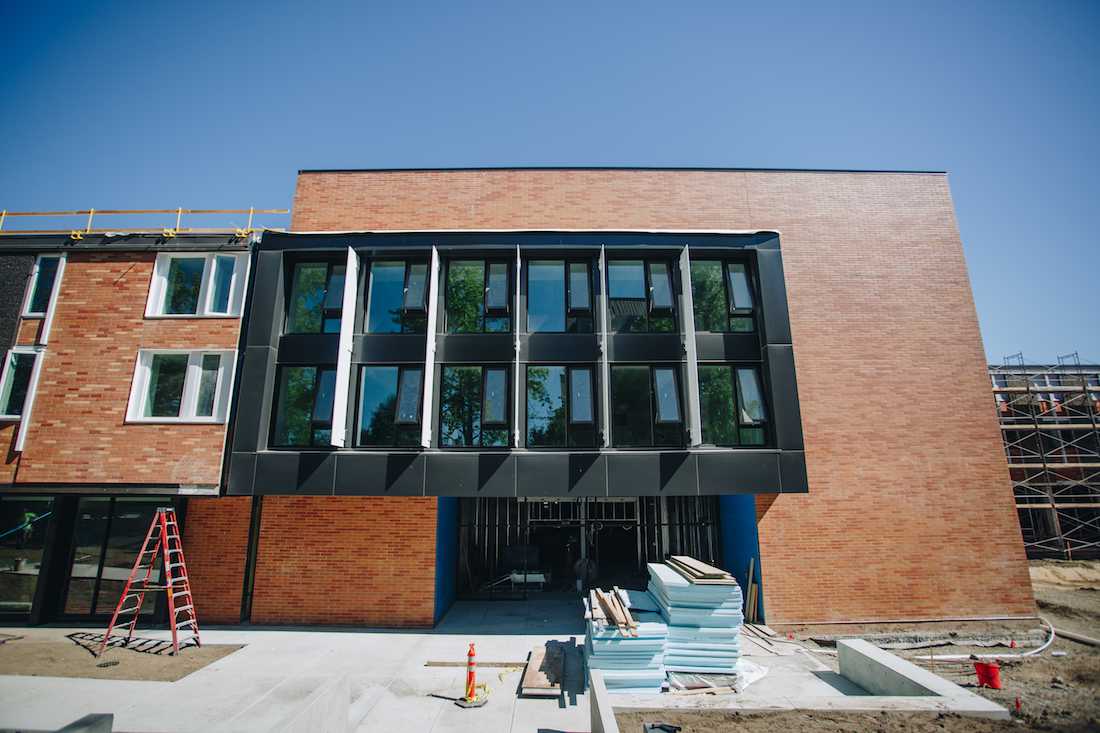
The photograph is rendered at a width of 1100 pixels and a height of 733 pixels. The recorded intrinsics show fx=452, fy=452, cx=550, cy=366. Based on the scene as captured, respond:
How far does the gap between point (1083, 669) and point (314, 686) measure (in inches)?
601

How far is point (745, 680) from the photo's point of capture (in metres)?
8.37

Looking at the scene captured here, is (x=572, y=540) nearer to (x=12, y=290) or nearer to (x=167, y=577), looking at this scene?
(x=167, y=577)

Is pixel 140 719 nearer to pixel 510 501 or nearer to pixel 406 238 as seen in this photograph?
pixel 510 501

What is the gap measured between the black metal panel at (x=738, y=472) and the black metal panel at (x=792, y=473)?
132 millimetres

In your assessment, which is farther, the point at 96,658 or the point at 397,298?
the point at 397,298

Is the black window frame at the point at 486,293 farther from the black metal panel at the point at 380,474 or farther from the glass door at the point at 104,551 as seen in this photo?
the glass door at the point at 104,551

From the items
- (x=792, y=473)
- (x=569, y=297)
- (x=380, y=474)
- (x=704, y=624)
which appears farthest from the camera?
(x=569, y=297)

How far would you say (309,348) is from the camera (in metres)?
11.8

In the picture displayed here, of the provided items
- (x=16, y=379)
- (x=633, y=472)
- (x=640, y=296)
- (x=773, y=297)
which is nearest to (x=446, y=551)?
(x=633, y=472)

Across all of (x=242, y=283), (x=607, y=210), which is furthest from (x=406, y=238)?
(x=607, y=210)

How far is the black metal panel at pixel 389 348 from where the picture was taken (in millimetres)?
11797

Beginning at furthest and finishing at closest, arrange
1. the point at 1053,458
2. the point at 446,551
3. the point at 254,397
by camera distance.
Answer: the point at 1053,458 → the point at 446,551 → the point at 254,397

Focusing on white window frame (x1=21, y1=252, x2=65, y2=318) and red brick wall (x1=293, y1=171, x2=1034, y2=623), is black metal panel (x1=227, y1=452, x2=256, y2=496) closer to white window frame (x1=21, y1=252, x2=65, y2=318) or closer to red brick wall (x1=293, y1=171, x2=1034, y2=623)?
white window frame (x1=21, y1=252, x2=65, y2=318)

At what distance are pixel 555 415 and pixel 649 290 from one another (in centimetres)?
426
